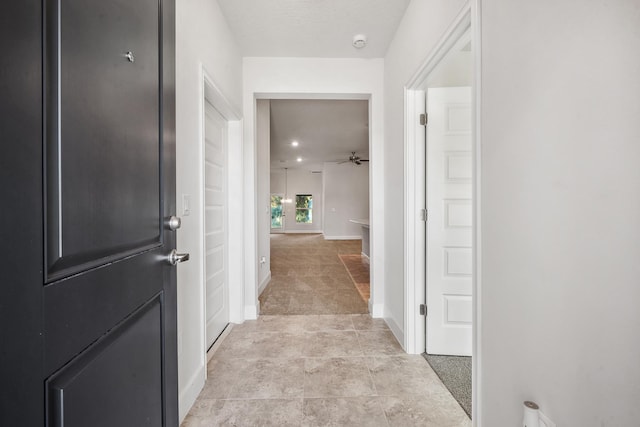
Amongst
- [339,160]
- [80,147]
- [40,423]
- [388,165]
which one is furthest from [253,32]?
[339,160]

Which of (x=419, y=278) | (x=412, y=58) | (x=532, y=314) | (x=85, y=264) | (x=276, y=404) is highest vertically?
(x=412, y=58)

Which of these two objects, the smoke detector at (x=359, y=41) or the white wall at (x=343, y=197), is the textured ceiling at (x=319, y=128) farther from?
the smoke detector at (x=359, y=41)

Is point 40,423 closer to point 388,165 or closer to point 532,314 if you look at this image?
point 532,314

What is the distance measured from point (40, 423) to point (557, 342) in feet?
4.19

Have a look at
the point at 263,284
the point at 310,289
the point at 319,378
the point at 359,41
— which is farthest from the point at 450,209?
the point at 263,284

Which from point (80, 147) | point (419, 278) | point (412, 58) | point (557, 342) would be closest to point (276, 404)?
point (419, 278)

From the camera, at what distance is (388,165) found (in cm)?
290

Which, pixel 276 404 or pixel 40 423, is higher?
pixel 40 423

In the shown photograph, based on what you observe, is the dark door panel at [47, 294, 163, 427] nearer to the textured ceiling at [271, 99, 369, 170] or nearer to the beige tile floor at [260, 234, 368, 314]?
the beige tile floor at [260, 234, 368, 314]

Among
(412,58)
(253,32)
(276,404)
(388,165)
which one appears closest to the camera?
(276,404)

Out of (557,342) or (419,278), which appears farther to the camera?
(419,278)

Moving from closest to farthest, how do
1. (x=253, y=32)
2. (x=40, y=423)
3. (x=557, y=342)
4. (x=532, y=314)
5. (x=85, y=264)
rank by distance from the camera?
1. (x=40, y=423)
2. (x=85, y=264)
3. (x=557, y=342)
4. (x=532, y=314)
5. (x=253, y=32)

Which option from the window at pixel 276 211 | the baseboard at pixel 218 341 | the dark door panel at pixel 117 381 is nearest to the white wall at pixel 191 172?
the baseboard at pixel 218 341

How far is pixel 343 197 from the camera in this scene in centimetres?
1096
